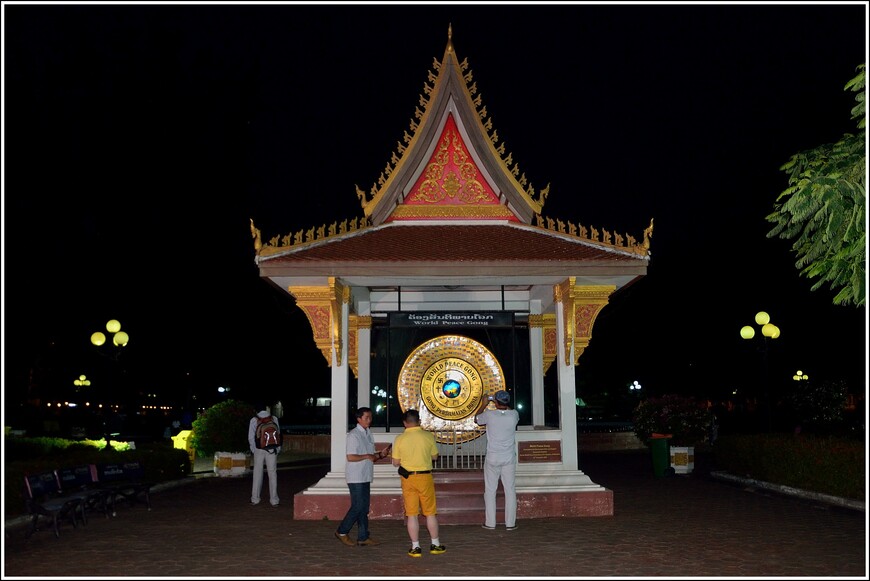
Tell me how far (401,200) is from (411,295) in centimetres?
230

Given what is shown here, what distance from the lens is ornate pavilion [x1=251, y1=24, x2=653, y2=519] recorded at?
13922mm

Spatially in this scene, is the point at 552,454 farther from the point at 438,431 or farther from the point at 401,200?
the point at 401,200

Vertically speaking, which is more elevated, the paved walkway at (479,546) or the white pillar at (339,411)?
the white pillar at (339,411)

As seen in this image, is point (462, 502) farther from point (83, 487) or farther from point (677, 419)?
point (677, 419)

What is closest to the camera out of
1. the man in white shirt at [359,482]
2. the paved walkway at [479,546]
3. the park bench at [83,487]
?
the paved walkway at [479,546]

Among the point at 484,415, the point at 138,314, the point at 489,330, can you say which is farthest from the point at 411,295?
the point at 138,314

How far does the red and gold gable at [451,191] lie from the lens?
649 inches

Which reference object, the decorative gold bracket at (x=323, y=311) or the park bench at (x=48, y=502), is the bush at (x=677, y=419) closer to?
the decorative gold bracket at (x=323, y=311)

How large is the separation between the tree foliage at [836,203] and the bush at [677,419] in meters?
13.4

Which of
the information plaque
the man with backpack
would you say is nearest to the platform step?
the information plaque

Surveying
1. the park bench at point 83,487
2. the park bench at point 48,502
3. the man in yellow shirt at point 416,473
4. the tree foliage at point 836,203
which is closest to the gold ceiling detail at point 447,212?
the man in yellow shirt at point 416,473

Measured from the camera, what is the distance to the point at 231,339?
42469mm

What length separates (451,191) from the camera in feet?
54.5

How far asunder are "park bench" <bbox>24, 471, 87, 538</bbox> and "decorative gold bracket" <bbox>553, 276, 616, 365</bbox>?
8.12 m
